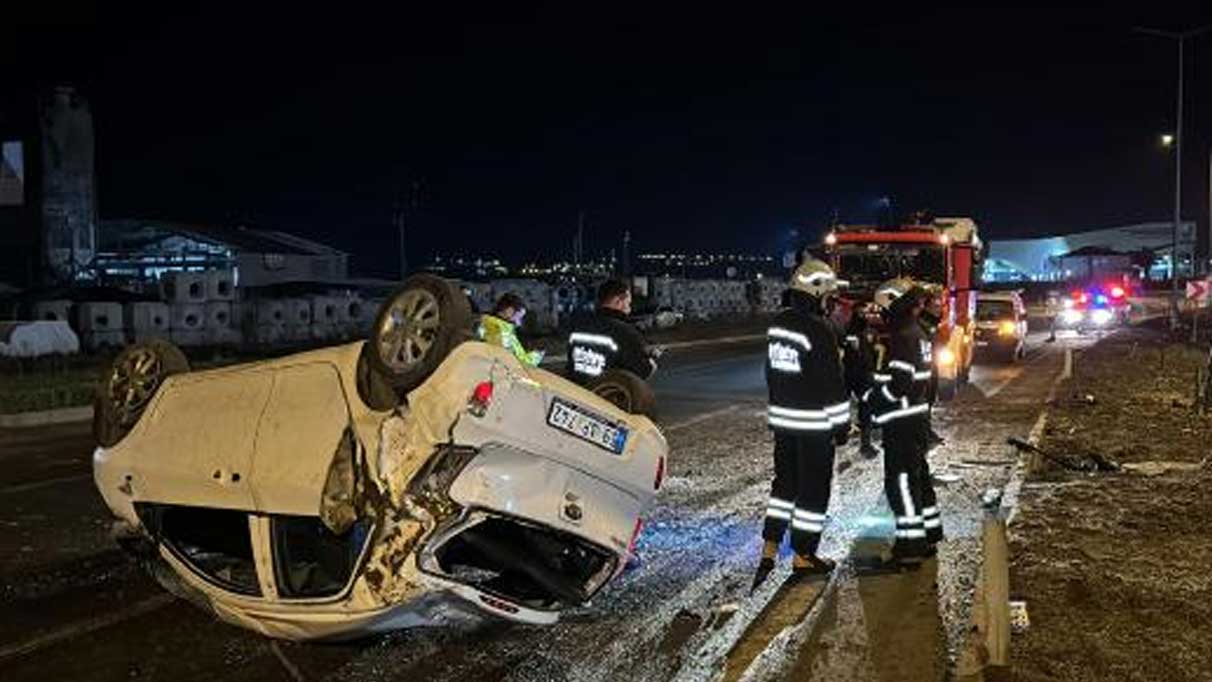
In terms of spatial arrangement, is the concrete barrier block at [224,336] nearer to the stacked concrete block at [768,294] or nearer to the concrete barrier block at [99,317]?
the concrete barrier block at [99,317]

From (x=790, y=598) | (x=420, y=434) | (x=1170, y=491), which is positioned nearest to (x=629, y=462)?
(x=420, y=434)

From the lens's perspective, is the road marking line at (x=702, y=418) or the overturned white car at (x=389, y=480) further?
the road marking line at (x=702, y=418)

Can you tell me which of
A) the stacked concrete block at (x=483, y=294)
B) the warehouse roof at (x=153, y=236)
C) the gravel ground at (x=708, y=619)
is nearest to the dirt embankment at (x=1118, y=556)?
the gravel ground at (x=708, y=619)

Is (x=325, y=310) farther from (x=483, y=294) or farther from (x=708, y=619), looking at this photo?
(x=708, y=619)

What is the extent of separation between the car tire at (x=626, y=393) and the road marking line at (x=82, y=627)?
2768mm

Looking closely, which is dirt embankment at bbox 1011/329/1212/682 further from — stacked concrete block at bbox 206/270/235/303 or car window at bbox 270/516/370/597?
stacked concrete block at bbox 206/270/235/303

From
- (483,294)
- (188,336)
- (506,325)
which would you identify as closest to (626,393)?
(506,325)

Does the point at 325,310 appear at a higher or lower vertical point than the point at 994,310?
higher

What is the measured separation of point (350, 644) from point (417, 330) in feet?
5.89

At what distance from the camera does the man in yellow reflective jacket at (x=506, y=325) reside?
27.7ft

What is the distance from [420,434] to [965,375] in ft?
56.9

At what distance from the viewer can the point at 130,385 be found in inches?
239

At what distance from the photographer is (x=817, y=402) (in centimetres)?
720

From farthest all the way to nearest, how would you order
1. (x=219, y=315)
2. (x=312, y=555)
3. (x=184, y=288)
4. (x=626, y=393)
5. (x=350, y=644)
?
(x=184, y=288)
(x=219, y=315)
(x=626, y=393)
(x=350, y=644)
(x=312, y=555)
